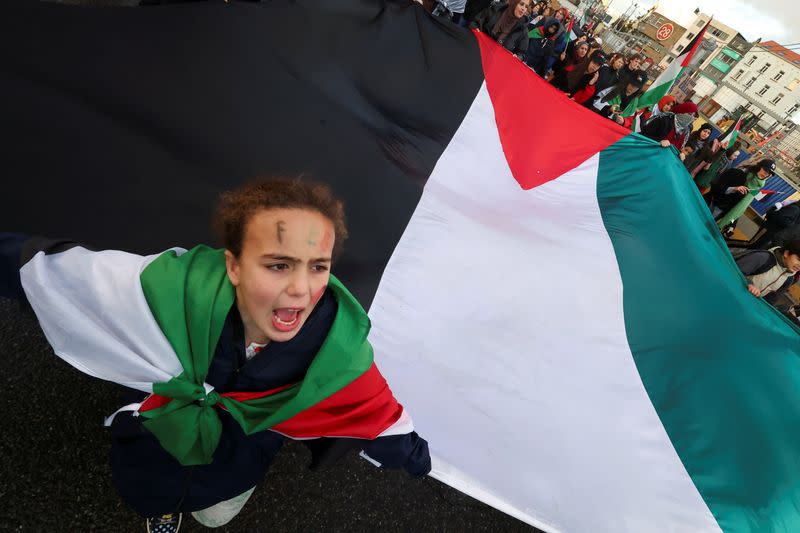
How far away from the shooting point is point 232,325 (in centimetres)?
93

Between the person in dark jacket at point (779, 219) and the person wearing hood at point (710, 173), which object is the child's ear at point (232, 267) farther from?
the person wearing hood at point (710, 173)

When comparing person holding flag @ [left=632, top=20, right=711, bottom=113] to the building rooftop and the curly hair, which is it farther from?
the building rooftop

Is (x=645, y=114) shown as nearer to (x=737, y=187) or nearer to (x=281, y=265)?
(x=737, y=187)

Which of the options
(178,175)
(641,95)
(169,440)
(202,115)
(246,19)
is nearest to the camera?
(169,440)

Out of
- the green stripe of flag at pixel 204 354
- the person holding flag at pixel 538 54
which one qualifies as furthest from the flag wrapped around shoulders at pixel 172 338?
the person holding flag at pixel 538 54

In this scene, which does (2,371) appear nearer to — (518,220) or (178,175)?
(178,175)

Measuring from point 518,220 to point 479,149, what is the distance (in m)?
0.59

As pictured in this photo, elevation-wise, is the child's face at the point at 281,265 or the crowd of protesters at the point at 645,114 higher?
the crowd of protesters at the point at 645,114

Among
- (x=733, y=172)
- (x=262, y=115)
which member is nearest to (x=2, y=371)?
(x=262, y=115)

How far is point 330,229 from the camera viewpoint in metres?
0.89

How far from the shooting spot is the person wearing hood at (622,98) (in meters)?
5.42

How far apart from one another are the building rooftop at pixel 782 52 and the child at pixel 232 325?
52.9 meters

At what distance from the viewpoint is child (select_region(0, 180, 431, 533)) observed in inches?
33.0

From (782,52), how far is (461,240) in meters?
54.8
